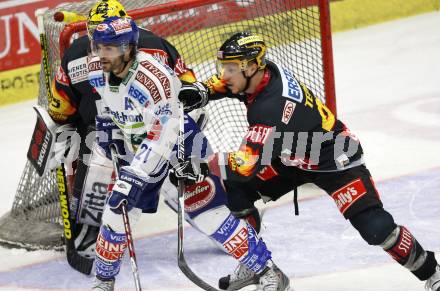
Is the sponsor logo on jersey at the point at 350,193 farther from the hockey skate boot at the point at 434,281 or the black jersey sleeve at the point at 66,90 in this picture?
the black jersey sleeve at the point at 66,90

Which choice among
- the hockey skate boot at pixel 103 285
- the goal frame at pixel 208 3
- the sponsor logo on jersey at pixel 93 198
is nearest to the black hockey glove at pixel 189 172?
the hockey skate boot at pixel 103 285

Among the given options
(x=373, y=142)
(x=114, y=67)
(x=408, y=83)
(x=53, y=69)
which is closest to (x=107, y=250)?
(x=114, y=67)

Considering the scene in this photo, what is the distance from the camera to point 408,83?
8.41 meters

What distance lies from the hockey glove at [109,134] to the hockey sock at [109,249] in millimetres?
479

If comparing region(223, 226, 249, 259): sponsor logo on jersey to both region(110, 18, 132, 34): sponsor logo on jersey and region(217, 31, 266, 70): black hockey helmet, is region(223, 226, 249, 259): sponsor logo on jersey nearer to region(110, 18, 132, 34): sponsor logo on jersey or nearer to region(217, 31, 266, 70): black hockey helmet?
region(217, 31, 266, 70): black hockey helmet

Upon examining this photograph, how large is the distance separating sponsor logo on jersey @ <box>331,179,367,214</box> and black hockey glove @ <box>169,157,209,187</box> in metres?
0.60

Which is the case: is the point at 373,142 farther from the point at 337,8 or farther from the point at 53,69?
the point at 337,8

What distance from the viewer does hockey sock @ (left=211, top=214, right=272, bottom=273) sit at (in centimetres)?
462

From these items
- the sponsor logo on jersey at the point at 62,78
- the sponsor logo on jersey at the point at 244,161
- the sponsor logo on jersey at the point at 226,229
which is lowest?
the sponsor logo on jersey at the point at 226,229

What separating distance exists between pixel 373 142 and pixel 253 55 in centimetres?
292

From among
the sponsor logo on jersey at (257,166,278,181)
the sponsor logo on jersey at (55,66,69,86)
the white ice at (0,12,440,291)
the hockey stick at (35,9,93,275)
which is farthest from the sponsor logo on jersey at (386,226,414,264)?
the sponsor logo on jersey at (55,66,69,86)

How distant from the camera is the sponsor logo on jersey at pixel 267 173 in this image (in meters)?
4.87

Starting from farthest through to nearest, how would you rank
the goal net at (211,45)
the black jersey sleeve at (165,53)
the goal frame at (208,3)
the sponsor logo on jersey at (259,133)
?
the goal net at (211,45), the goal frame at (208,3), the black jersey sleeve at (165,53), the sponsor logo on jersey at (259,133)

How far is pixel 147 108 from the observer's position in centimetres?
449
